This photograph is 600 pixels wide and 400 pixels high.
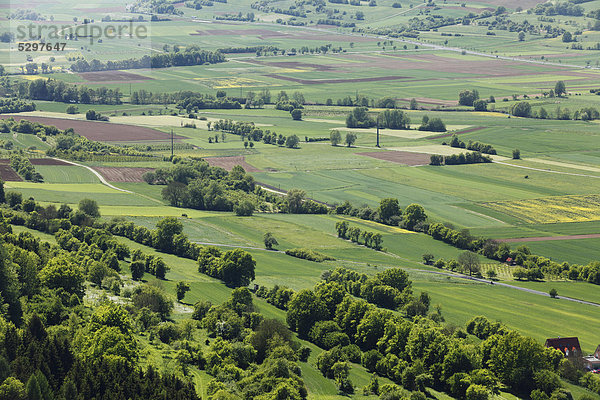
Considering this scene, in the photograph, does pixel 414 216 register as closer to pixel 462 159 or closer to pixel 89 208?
pixel 89 208

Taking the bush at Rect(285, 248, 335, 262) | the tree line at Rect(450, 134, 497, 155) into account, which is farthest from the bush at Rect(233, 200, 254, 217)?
the tree line at Rect(450, 134, 497, 155)

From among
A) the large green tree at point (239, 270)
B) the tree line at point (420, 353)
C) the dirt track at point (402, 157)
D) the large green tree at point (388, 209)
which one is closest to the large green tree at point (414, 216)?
the large green tree at point (388, 209)

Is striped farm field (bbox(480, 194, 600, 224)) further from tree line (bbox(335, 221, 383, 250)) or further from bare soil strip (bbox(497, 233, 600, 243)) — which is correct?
tree line (bbox(335, 221, 383, 250))

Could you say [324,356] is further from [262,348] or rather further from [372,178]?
[372,178]

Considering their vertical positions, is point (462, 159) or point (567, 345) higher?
point (462, 159)

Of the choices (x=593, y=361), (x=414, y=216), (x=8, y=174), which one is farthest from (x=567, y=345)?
(x=8, y=174)

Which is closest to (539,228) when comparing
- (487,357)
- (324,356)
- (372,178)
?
(372,178)
